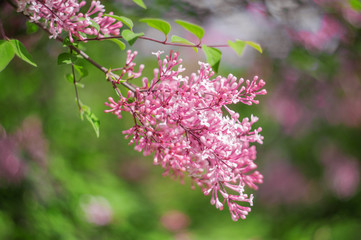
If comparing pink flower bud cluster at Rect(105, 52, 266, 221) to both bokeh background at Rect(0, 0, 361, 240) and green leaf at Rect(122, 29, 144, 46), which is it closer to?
green leaf at Rect(122, 29, 144, 46)

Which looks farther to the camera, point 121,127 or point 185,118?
point 121,127

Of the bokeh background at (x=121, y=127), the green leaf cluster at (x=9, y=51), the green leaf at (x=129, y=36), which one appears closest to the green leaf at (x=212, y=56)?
the green leaf at (x=129, y=36)

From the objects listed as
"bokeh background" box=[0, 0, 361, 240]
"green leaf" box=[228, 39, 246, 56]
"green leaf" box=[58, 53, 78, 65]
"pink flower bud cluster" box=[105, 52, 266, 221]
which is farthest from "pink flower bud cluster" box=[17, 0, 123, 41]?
"bokeh background" box=[0, 0, 361, 240]

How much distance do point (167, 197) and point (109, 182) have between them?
3199 millimetres

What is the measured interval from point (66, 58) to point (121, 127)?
3913 mm

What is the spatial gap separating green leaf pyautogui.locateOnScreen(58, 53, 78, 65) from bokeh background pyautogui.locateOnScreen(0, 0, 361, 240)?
0.74 metres

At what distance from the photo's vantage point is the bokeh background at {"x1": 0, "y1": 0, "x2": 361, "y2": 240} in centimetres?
245

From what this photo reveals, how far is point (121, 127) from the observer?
4969mm

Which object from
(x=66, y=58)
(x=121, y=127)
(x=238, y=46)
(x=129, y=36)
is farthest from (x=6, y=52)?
(x=121, y=127)

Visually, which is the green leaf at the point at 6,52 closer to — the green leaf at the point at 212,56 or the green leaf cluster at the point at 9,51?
the green leaf cluster at the point at 9,51

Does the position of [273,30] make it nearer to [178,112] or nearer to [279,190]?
[178,112]

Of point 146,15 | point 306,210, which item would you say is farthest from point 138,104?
point 306,210

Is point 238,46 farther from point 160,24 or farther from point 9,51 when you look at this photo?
point 9,51

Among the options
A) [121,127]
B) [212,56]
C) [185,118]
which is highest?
[212,56]
